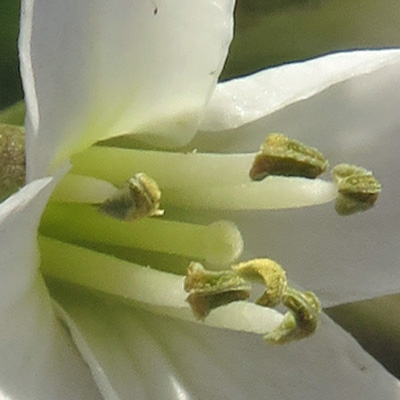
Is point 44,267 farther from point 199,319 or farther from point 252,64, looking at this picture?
point 252,64

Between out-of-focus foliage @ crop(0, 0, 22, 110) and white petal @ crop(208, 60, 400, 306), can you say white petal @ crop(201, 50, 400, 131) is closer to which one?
white petal @ crop(208, 60, 400, 306)

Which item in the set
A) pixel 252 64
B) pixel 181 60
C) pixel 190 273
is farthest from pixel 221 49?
pixel 252 64

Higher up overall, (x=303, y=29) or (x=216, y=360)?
(x=303, y=29)

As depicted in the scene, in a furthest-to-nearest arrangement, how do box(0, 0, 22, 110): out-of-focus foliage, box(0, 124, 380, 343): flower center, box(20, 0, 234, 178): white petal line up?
box(0, 0, 22, 110): out-of-focus foliage → box(0, 124, 380, 343): flower center → box(20, 0, 234, 178): white petal

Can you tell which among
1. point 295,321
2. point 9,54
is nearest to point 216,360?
point 295,321

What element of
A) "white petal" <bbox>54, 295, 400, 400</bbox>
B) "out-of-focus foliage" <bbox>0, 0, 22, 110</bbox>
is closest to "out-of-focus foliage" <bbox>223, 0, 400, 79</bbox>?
"out-of-focus foliage" <bbox>0, 0, 22, 110</bbox>

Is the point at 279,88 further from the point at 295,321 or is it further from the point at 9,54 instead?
the point at 9,54
